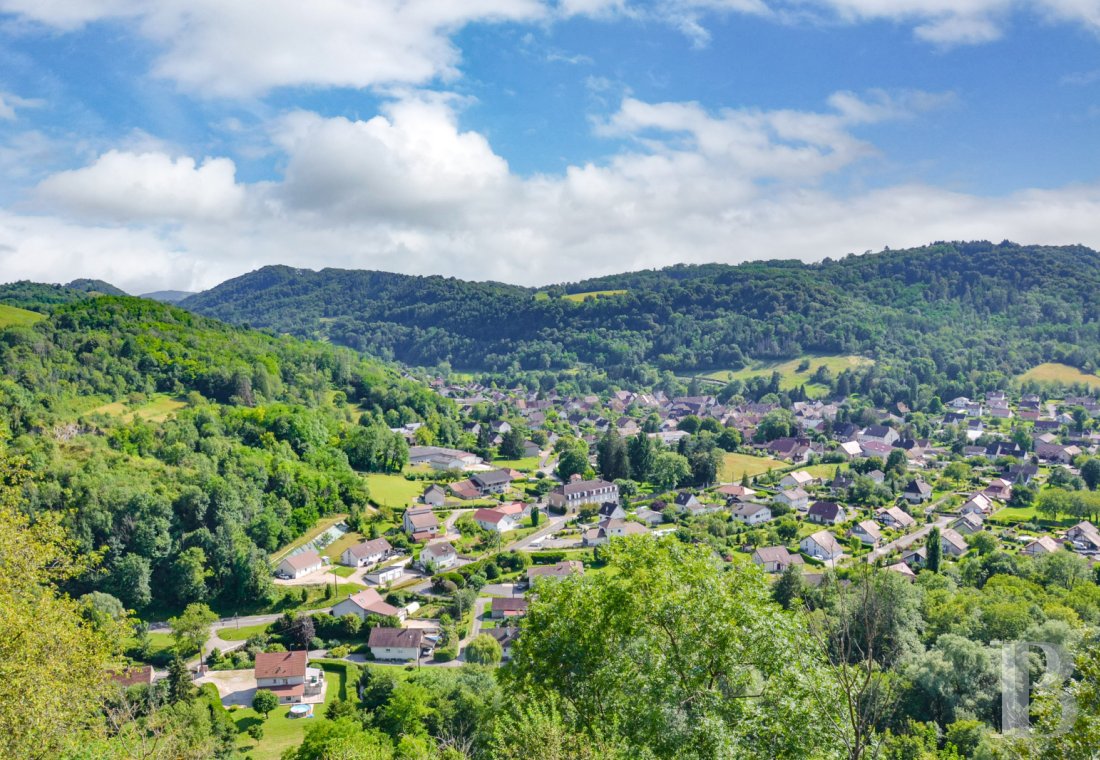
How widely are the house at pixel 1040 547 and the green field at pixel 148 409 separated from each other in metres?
69.8

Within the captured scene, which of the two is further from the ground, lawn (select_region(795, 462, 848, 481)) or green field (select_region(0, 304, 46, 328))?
green field (select_region(0, 304, 46, 328))

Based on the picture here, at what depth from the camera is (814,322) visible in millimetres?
158125

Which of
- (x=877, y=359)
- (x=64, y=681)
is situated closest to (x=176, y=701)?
(x=64, y=681)

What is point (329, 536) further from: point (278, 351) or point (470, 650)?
point (278, 351)

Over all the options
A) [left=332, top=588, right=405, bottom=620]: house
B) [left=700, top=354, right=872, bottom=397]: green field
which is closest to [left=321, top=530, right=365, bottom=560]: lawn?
[left=332, top=588, right=405, bottom=620]: house

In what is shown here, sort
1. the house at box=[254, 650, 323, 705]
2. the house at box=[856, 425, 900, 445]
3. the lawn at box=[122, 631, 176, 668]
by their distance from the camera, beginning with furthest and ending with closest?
the house at box=[856, 425, 900, 445], the lawn at box=[122, 631, 176, 668], the house at box=[254, 650, 323, 705]

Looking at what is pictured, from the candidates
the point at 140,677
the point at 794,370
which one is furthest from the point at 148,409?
the point at 794,370

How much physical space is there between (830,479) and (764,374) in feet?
239

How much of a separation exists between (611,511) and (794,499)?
17164mm

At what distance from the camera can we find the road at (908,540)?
157 ft

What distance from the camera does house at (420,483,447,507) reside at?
61.4 m

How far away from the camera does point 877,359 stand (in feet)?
454

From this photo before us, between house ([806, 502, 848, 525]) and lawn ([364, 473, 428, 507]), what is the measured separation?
117 feet

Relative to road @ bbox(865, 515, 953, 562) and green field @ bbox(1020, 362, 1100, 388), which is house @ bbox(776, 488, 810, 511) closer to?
road @ bbox(865, 515, 953, 562)
